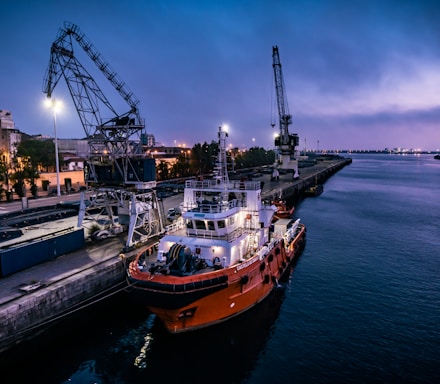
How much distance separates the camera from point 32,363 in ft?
55.1

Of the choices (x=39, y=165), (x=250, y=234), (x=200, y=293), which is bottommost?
(x=200, y=293)

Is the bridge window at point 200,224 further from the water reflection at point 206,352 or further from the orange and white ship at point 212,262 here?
the water reflection at point 206,352

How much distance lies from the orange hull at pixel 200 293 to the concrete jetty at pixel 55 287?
369 centimetres

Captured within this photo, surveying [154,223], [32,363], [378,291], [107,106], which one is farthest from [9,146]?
[378,291]

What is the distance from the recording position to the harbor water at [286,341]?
16297 mm

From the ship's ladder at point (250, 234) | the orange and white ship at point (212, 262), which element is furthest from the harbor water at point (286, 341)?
the ship's ladder at point (250, 234)

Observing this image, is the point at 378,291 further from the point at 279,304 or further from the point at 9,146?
the point at 9,146

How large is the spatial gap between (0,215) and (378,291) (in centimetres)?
4269

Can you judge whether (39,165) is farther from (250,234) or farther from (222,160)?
(250,234)

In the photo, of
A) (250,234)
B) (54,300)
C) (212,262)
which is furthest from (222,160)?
(54,300)

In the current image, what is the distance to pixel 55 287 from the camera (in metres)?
18.8

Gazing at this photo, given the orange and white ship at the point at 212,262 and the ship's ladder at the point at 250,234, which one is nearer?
the orange and white ship at the point at 212,262

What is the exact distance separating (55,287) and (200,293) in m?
9.23

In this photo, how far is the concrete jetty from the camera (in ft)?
54.5
